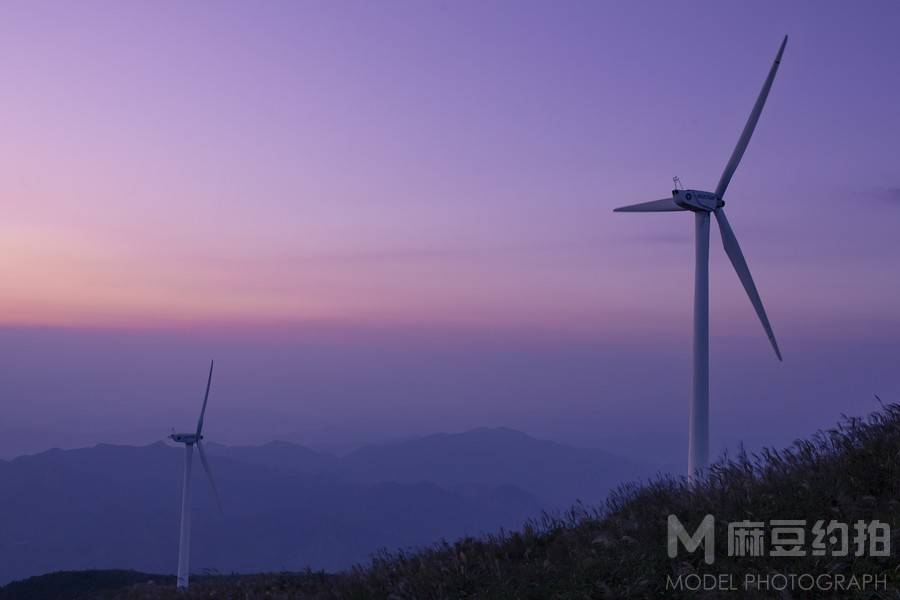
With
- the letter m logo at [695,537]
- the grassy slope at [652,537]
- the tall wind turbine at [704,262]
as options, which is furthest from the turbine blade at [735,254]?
the letter m logo at [695,537]

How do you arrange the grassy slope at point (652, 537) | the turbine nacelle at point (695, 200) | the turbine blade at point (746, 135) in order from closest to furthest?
the grassy slope at point (652, 537)
the turbine nacelle at point (695, 200)
the turbine blade at point (746, 135)

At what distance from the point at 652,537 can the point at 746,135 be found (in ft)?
64.8

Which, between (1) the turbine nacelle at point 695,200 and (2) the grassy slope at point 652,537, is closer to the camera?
(2) the grassy slope at point 652,537

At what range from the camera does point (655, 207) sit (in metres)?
27.4

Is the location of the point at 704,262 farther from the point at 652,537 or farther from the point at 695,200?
the point at 652,537

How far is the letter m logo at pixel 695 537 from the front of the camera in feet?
33.7

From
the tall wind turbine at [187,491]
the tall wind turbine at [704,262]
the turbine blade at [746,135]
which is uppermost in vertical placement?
the turbine blade at [746,135]

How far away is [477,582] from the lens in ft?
38.9

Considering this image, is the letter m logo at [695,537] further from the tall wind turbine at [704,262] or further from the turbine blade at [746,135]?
Answer: the turbine blade at [746,135]

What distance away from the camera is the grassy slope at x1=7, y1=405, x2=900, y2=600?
995 cm

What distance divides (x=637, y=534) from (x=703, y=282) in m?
13.6

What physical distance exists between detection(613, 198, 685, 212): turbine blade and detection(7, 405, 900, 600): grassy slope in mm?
12896

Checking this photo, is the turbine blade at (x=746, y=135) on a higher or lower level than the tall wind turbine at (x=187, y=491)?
higher

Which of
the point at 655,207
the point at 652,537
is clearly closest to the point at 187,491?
the point at 655,207
